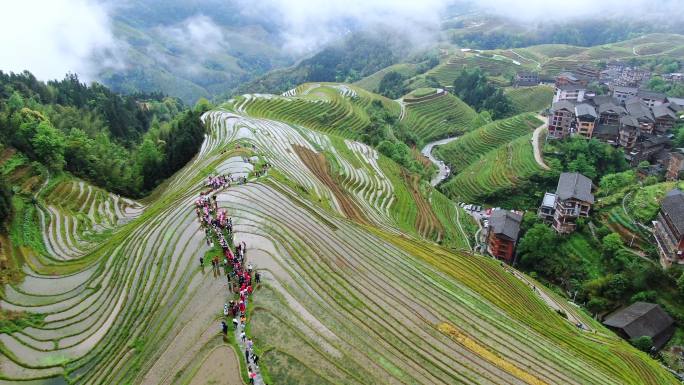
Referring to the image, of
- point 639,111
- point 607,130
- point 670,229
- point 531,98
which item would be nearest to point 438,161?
point 607,130

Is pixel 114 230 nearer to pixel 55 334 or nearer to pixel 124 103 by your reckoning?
pixel 55 334

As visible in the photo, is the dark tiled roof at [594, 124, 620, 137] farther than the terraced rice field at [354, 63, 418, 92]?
No

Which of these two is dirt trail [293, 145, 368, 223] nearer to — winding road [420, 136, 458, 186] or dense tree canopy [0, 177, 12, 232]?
winding road [420, 136, 458, 186]

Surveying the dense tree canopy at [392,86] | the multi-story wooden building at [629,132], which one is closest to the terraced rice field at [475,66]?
the dense tree canopy at [392,86]

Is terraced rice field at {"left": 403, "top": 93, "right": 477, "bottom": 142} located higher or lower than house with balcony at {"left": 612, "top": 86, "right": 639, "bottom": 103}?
higher

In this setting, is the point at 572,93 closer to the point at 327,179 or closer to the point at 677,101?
the point at 677,101

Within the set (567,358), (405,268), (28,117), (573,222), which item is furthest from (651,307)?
(28,117)

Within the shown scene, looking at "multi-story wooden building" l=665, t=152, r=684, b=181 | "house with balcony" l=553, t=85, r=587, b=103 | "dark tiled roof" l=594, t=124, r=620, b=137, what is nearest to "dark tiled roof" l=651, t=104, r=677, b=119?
"dark tiled roof" l=594, t=124, r=620, b=137
